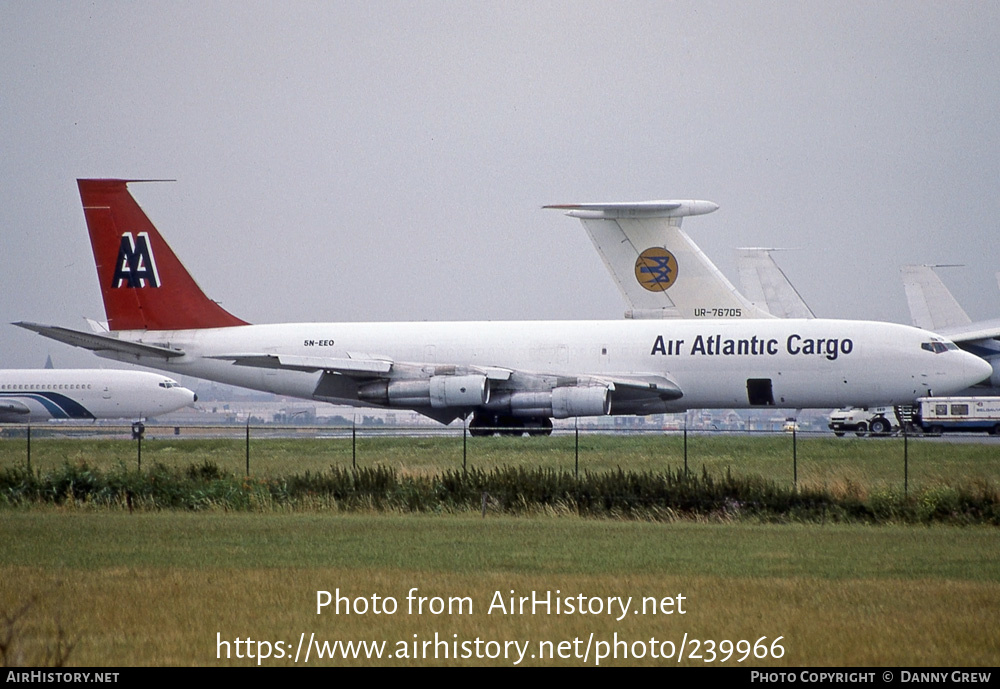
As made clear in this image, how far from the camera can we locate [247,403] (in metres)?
186

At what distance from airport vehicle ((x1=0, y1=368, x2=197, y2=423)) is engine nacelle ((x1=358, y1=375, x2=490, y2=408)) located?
92.9 ft

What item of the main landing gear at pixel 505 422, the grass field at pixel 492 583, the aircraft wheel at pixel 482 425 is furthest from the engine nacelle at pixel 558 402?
the grass field at pixel 492 583

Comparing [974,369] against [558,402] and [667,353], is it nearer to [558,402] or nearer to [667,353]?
[667,353]

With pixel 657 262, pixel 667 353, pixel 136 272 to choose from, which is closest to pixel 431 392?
pixel 667 353

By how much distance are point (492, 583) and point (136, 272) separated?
122ft

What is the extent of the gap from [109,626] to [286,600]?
2.40 metres

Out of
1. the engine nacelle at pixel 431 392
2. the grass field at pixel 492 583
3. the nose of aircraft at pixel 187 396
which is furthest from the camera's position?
the nose of aircraft at pixel 187 396

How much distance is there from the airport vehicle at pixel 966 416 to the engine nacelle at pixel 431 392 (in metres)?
20.2

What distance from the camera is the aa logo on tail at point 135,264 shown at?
5144 cm

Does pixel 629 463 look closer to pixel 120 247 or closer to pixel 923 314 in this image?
pixel 120 247

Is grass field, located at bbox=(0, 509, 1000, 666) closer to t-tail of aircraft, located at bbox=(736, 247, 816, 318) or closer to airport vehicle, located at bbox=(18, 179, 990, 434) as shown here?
airport vehicle, located at bbox=(18, 179, 990, 434)

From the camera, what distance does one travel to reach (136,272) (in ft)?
169

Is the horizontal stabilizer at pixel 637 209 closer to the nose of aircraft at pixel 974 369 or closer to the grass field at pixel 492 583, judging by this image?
the nose of aircraft at pixel 974 369
